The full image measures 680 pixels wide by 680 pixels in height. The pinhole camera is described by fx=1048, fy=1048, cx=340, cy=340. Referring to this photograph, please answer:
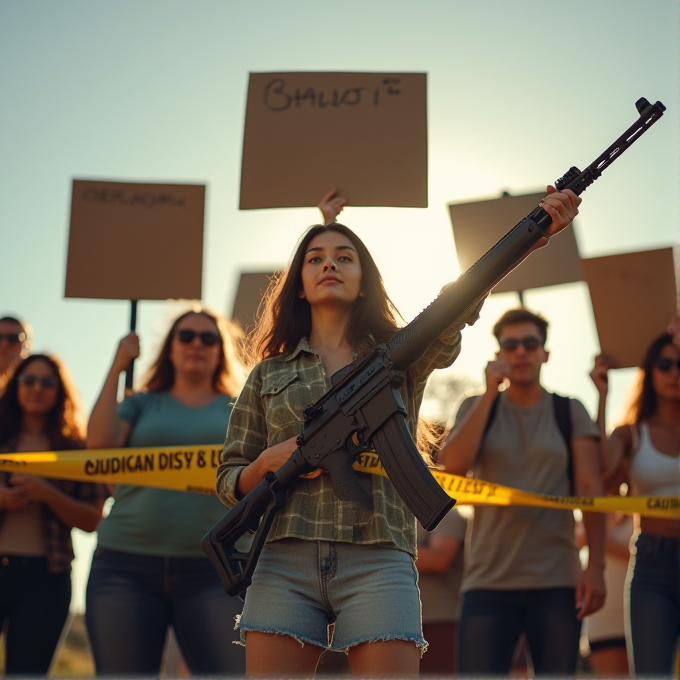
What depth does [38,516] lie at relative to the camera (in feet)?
17.5

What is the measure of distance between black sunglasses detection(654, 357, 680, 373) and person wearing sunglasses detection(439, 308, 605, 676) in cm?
66

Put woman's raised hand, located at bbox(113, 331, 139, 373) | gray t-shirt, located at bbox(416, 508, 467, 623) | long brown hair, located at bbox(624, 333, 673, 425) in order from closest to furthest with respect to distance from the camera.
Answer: woman's raised hand, located at bbox(113, 331, 139, 373), long brown hair, located at bbox(624, 333, 673, 425), gray t-shirt, located at bbox(416, 508, 467, 623)

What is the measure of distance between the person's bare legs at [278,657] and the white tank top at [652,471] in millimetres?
2852

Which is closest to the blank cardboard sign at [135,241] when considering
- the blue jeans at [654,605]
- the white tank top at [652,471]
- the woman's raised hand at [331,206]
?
the woman's raised hand at [331,206]

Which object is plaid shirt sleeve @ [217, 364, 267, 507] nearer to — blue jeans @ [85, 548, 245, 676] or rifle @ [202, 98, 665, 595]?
rifle @ [202, 98, 665, 595]

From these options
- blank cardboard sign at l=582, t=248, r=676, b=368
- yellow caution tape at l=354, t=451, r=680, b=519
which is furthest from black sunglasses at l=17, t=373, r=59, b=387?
blank cardboard sign at l=582, t=248, r=676, b=368

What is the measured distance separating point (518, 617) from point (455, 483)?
0.70 m

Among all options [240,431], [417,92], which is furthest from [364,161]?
[240,431]

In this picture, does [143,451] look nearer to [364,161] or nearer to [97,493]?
[97,493]

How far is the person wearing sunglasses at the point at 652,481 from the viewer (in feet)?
16.7

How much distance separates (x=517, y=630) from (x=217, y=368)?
1.99 metres

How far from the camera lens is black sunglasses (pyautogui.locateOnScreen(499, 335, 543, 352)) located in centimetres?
544

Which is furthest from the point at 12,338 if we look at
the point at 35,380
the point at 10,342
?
the point at 35,380

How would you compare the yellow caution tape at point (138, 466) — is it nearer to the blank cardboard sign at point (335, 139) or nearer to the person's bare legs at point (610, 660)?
the blank cardboard sign at point (335, 139)
